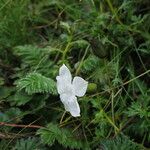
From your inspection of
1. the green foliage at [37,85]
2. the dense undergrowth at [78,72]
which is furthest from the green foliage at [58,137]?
the green foliage at [37,85]

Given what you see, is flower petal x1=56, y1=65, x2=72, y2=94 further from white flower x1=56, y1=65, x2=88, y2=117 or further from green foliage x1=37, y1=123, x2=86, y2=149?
green foliage x1=37, y1=123, x2=86, y2=149

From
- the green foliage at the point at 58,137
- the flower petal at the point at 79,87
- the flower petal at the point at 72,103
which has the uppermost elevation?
the flower petal at the point at 79,87

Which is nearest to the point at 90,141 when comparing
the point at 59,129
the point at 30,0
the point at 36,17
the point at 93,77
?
the point at 59,129

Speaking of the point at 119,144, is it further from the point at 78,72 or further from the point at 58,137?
the point at 78,72

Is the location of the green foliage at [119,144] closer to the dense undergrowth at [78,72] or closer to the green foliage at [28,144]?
the dense undergrowth at [78,72]

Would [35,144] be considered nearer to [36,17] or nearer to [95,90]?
[95,90]

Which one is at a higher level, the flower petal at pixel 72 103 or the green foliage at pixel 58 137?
the flower petal at pixel 72 103

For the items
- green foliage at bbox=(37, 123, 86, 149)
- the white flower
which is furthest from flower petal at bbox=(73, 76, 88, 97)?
→ green foliage at bbox=(37, 123, 86, 149)
